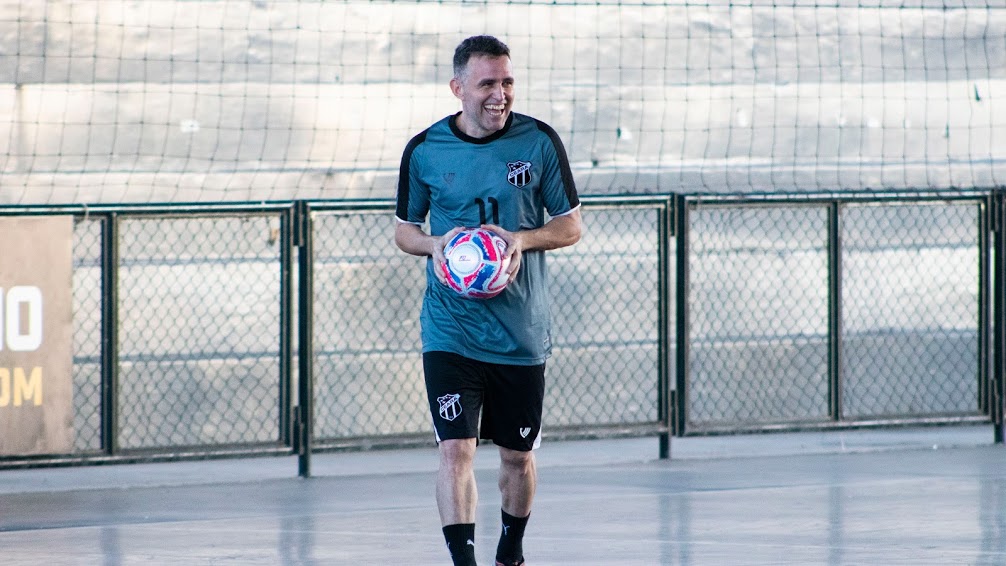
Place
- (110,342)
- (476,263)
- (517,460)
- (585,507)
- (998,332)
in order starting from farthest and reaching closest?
1. (998,332)
2. (110,342)
3. (585,507)
4. (517,460)
5. (476,263)

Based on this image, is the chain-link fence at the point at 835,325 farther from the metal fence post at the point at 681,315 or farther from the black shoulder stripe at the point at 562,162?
the black shoulder stripe at the point at 562,162

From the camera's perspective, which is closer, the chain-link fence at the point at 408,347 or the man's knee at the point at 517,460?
the man's knee at the point at 517,460

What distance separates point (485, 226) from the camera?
6004mm

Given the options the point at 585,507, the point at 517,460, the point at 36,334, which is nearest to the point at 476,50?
the point at 517,460

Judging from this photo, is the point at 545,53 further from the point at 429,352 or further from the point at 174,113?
the point at 429,352

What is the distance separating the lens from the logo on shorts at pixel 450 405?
612 centimetres

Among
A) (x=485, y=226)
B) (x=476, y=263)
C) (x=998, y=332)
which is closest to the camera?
(x=476, y=263)

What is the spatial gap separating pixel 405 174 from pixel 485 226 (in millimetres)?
415

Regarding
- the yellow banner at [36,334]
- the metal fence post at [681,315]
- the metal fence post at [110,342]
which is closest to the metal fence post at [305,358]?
the metal fence post at [110,342]

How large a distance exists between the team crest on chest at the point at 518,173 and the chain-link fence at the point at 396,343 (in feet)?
10.6

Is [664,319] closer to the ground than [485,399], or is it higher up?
higher up

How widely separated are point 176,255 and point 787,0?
1024cm

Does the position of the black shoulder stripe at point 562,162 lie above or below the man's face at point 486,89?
below

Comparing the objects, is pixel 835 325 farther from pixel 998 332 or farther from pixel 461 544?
pixel 461 544
